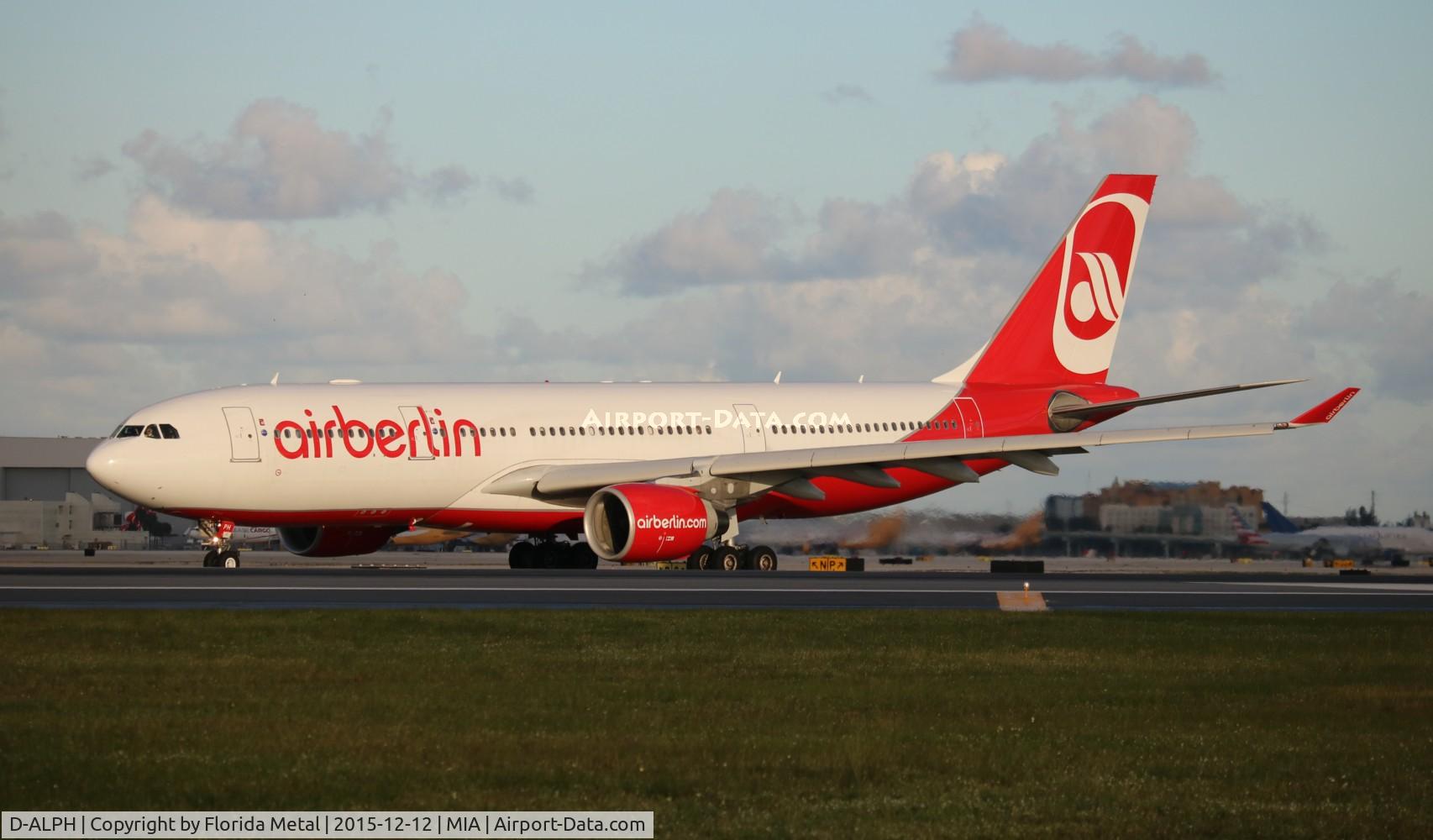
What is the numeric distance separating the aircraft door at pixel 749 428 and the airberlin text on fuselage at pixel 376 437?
19.5ft

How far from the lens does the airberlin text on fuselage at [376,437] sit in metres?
34.0

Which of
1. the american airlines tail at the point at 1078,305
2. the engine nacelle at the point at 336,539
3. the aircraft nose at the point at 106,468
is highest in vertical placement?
the american airlines tail at the point at 1078,305

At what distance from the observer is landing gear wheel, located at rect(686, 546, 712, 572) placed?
120ft

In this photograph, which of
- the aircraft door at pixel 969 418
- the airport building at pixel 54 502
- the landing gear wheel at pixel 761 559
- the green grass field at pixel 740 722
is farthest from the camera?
the airport building at pixel 54 502

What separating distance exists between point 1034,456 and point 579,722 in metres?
24.7

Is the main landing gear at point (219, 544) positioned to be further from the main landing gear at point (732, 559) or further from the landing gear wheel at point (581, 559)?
the main landing gear at point (732, 559)

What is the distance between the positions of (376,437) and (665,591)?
10108mm

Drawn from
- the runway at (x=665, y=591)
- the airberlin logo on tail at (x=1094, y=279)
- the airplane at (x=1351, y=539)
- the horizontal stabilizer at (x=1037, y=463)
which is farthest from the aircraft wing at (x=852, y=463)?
the airplane at (x=1351, y=539)

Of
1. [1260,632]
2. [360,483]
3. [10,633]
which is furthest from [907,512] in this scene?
[10,633]

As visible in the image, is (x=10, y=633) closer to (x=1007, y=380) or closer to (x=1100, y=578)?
(x=1100, y=578)

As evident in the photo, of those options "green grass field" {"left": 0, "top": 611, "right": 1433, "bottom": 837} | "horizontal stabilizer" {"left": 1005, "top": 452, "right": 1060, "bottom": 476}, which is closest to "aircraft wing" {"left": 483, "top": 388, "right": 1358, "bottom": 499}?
"horizontal stabilizer" {"left": 1005, "top": 452, "right": 1060, "bottom": 476}

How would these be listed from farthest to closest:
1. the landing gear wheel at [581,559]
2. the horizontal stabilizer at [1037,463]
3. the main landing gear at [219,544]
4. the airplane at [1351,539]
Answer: the airplane at [1351,539], the landing gear wheel at [581,559], the horizontal stabilizer at [1037,463], the main landing gear at [219,544]

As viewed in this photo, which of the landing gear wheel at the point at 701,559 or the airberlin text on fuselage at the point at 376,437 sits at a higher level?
the airberlin text on fuselage at the point at 376,437

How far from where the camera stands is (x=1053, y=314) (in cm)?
4231
